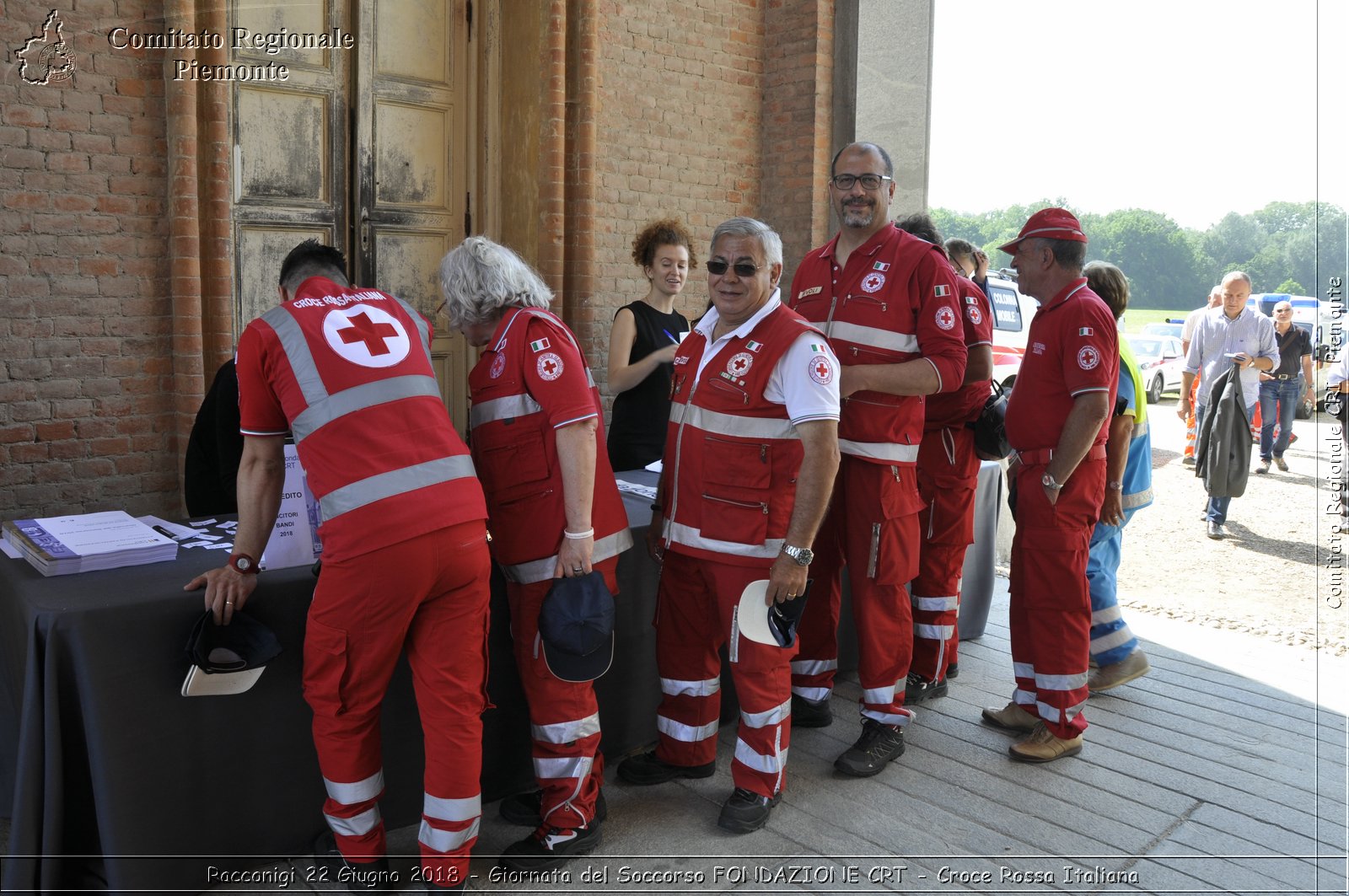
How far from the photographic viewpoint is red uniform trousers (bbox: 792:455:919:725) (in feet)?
11.7

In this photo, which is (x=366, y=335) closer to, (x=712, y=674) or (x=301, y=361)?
(x=301, y=361)

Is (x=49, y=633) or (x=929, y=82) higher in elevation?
(x=929, y=82)

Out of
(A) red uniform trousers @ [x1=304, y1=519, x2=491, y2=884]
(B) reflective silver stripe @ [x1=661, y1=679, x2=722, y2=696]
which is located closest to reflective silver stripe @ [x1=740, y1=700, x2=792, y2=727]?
(B) reflective silver stripe @ [x1=661, y1=679, x2=722, y2=696]

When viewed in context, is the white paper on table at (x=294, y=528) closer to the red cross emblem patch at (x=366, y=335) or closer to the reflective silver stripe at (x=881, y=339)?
the red cross emblem patch at (x=366, y=335)

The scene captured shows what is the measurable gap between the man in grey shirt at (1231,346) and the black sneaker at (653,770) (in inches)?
247

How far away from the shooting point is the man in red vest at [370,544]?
2.52 metres

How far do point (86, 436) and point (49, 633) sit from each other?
8.71ft

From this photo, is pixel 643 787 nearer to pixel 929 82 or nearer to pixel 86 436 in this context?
pixel 86 436

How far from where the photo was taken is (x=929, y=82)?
25.4 ft

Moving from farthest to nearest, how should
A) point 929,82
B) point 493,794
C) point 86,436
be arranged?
1. point 929,82
2. point 86,436
3. point 493,794

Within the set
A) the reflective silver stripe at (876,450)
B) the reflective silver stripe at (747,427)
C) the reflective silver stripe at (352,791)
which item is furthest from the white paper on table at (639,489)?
the reflective silver stripe at (352,791)

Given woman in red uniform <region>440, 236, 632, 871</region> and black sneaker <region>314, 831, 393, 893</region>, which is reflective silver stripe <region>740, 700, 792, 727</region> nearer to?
woman in red uniform <region>440, 236, 632, 871</region>

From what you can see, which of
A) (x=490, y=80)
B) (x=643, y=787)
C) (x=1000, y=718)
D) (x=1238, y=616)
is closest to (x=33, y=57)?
(x=490, y=80)

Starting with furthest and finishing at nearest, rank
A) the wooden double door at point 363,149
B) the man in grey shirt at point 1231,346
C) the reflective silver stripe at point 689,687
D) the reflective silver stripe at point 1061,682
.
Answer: the man in grey shirt at point 1231,346 → the wooden double door at point 363,149 → the reflective silver stripe at point 1061,682 → the reflective silver stripe at point 689,687
